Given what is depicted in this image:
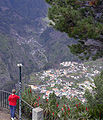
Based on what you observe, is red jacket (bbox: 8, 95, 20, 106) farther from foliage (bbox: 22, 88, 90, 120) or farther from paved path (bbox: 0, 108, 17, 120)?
paved path (bbox: 0, 108, 17, 120)

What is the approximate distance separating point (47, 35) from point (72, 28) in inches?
6204

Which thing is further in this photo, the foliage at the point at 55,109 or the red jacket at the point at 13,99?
the red jacket at the point at 13,99

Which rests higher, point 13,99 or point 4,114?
point 13,99

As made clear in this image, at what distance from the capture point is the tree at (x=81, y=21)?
22.0ft

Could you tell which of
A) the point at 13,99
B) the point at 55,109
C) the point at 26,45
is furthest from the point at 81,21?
the point at 26,45

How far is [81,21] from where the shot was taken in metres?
6.87

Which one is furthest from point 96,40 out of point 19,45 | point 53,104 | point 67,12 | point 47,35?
point 47,35

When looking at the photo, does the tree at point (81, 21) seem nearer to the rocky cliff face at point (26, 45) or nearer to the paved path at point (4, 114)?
the paved path at point (4, 114)

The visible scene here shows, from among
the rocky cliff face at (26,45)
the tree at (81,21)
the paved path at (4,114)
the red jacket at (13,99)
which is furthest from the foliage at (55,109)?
the rocky cliff face at (26,45)

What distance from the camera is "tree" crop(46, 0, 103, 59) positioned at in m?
6.69

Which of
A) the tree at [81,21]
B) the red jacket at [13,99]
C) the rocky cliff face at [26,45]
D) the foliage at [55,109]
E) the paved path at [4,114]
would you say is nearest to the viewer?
the foliage at [55,109]

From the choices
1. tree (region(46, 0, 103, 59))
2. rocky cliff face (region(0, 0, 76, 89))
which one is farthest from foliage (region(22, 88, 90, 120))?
rocky cliff face (region(0, 0, 76, 89))

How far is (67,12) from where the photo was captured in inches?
273

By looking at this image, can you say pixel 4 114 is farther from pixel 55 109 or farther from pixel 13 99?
pixel 55 109
